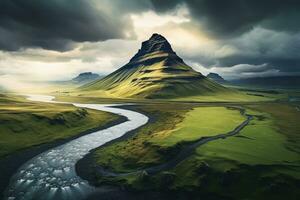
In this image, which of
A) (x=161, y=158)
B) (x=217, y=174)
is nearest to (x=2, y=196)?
(x=161, y=158)

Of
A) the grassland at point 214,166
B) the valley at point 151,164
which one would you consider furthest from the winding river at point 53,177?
the grassland at point 214,166

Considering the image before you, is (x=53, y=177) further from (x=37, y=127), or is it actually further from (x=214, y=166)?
(x=37, y=127)

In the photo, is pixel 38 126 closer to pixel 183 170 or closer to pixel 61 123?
pixel 61 123

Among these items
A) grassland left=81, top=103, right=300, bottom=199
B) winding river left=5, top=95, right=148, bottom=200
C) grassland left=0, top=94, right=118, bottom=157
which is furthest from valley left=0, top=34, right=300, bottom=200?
grassland left=0, top=94, right=118, bottom=157

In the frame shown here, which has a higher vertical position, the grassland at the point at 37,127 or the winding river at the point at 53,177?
the grassland at the point at 37,127

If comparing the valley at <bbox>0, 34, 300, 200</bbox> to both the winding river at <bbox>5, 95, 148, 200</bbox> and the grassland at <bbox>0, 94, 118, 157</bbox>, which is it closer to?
the winding river at <bbox>5, 95, 148, 200</bbox>

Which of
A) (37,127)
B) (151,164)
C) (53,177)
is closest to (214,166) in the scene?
(151,164)

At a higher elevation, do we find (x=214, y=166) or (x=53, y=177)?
(x=214, y=166)

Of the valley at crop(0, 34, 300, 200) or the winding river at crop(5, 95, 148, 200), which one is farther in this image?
the valley at crop(0, 34, 300, 200)

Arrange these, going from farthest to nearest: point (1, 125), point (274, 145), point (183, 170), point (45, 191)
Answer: point (1, 125) < point (274, 145) < point (183, 170) < point (45, 191)

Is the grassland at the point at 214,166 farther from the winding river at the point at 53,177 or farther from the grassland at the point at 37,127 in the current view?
the grassland at the point at 37,127

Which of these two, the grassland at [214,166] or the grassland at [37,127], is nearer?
the grassland at [214,166]
